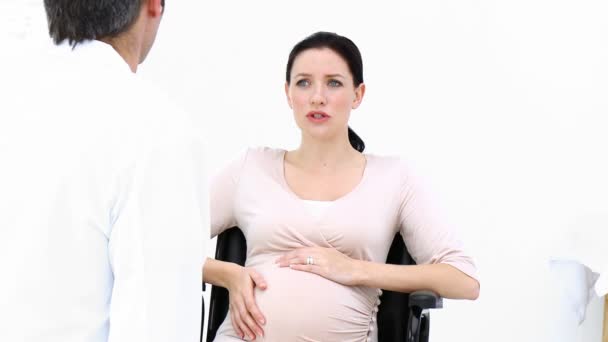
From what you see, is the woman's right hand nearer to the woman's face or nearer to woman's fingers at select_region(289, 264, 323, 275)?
woman's fingers at select_region(289, 264, 323, 275)

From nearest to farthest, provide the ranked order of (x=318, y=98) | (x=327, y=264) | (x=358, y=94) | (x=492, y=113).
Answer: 1. (x=327, y=264)
2. (x=318, y=98)
3. (x=358, y=94)
4. (x=492, y=113)

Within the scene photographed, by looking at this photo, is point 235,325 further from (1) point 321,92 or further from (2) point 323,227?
(1) point 321,92

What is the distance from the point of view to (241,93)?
3.03 m

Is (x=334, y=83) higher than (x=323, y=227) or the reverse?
higher

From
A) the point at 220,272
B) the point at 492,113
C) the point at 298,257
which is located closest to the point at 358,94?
the point at 298,257

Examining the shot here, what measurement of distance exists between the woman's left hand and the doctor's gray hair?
0.89 metres

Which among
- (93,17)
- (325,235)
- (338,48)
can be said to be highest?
(338,48)

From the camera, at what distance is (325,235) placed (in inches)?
→ 73.6

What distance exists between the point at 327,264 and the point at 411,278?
188mm

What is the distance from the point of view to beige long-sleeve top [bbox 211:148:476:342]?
5.92ft

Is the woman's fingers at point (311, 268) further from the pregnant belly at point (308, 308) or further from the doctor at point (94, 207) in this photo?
the doctor at point (94, 207)

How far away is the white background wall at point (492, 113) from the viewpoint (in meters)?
2.81

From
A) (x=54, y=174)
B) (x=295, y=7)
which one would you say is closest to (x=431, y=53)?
(x=295, y=7)

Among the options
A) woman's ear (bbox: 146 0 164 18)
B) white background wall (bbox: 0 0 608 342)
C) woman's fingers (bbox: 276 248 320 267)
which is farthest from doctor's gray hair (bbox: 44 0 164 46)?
white background wall (bbox: 0 0 608 342)
